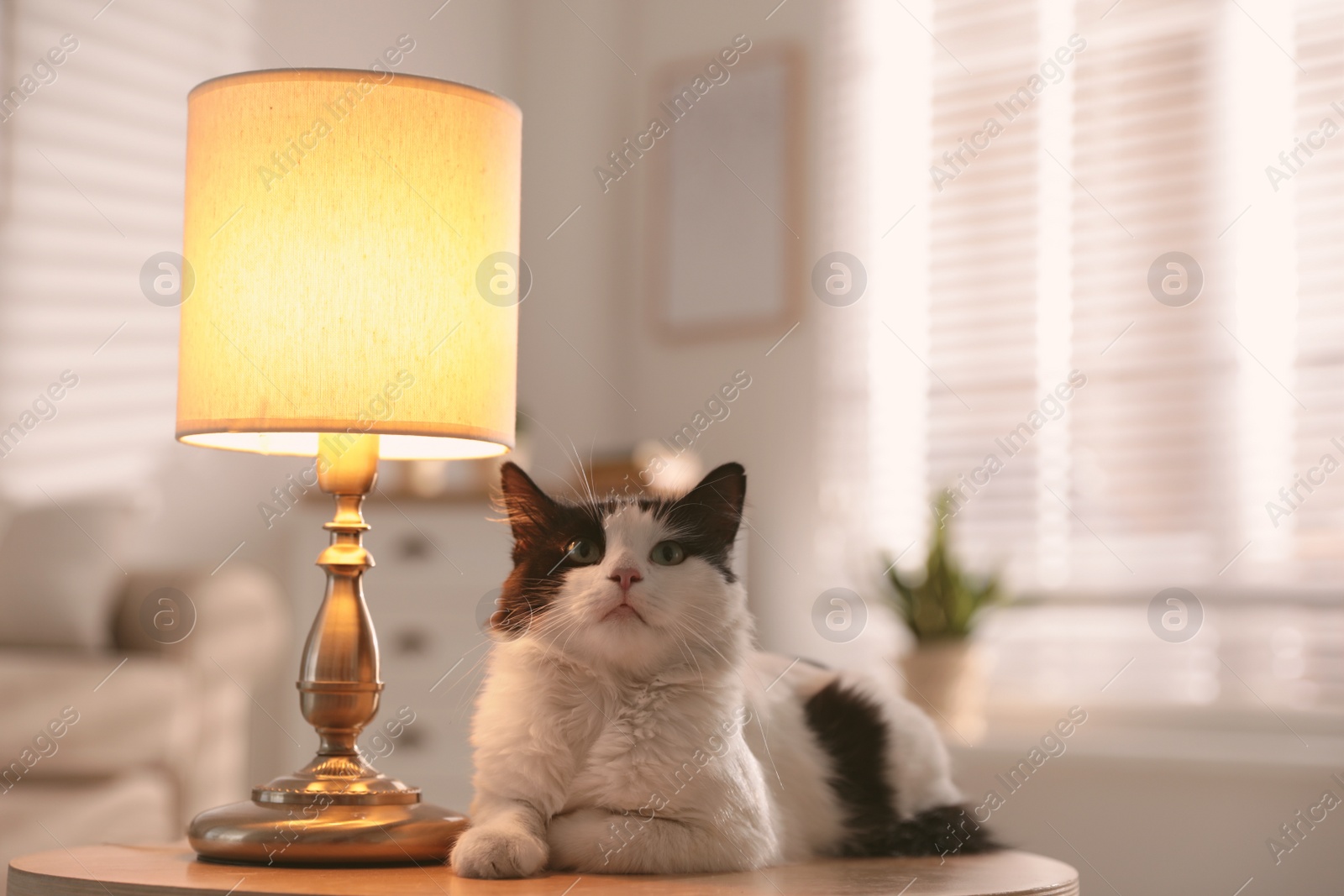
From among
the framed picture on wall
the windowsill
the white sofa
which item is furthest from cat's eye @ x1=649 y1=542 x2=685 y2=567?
the framed picture on wall

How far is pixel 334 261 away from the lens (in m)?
1.08

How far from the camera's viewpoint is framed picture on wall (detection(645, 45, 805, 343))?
3650 mm

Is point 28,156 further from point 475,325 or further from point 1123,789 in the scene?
point 1123,789

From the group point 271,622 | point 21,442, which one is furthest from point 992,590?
point 21,442

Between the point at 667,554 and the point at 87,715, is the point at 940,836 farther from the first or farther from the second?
the point at 87,715

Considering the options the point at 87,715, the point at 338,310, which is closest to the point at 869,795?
the point at 338,310

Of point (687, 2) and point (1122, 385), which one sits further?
point (687, 2)

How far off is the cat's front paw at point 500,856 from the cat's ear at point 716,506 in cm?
30

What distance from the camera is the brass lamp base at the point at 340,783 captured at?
105 centimetres

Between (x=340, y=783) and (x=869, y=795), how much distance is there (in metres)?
0.51

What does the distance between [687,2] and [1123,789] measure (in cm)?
265

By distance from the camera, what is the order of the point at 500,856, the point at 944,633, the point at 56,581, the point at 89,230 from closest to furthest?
the point at 500,856
the point at 56,581
the point at 944,633
the point at 89,230

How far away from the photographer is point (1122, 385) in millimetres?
3146

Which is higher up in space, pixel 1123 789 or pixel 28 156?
pixel 28 156
